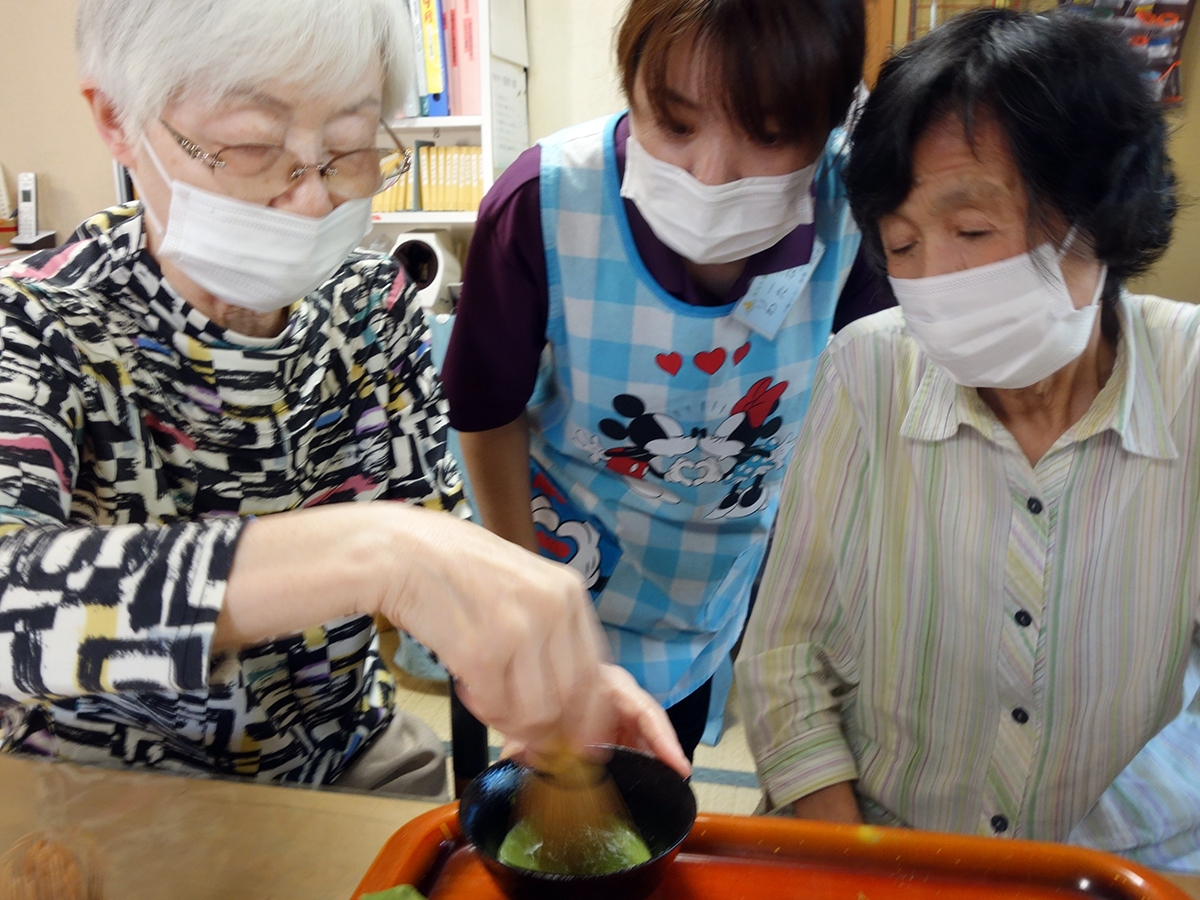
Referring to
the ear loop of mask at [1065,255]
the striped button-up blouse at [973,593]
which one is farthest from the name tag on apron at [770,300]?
the ear loop of mask at [1065,255]

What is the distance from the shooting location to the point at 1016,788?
3.06 ft

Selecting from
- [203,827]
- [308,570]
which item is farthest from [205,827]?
[308,570]

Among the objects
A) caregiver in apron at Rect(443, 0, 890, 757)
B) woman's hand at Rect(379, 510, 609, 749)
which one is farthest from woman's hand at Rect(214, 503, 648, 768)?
caregiver in apron at Rect(443, 0, 890, 757)

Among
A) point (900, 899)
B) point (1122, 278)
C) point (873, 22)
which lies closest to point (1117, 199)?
point (1122, 278)

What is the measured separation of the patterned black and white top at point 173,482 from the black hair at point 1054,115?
2.21 ft

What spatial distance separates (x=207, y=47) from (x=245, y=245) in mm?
181

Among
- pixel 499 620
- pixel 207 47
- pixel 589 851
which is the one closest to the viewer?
pixel 499 620

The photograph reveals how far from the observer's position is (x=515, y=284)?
1.16 meters

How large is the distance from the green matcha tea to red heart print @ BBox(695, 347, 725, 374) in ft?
2.08

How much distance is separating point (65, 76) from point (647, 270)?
2700 millimetres

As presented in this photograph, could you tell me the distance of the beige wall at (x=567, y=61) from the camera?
2.89m

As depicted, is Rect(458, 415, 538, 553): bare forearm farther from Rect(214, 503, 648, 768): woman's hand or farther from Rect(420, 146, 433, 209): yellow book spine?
Rect(420, 146, 433, 209): yellow book spine

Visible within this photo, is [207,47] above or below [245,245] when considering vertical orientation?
above

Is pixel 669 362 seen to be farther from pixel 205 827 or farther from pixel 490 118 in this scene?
pixel 490 118
